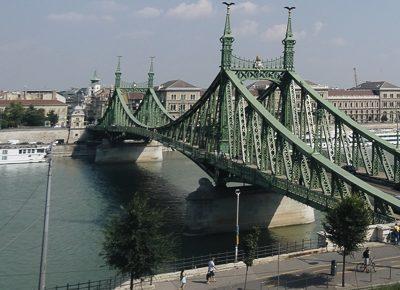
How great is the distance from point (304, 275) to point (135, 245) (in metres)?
8.09

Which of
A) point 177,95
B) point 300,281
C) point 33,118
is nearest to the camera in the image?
point 300,281

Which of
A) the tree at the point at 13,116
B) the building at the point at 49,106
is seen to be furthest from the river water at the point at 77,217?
the building at the point at 49,106

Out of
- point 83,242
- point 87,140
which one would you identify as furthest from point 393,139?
point 83,242

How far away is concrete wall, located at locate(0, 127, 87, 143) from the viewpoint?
122 meters

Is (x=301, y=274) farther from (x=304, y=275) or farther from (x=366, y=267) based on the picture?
(x=366, y=267)

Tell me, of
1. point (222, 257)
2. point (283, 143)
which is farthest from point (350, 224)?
point (283, 143)

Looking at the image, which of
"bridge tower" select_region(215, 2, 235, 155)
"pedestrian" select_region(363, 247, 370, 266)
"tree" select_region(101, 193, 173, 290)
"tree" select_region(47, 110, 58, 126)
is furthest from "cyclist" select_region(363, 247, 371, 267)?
"tree" select_region(47, 110, 58, 126)

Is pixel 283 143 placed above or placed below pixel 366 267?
above

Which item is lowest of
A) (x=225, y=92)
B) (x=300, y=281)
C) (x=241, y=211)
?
(x=300, y=281)

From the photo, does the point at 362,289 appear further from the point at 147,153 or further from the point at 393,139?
the point at 393,139

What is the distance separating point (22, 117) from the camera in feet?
493

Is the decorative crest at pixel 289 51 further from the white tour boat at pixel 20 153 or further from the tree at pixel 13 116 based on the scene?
the tree at pixel 13 116

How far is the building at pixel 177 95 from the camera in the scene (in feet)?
553

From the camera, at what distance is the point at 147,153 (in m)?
113
